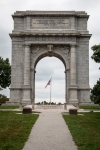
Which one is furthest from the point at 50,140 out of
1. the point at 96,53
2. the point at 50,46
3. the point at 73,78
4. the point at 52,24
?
the point at 52,24

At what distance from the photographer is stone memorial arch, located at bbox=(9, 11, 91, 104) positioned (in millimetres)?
43188

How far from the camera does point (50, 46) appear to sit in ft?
143

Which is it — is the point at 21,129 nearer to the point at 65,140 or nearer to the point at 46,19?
the point at 65,140

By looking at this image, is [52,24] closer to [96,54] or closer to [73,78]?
[73,78]

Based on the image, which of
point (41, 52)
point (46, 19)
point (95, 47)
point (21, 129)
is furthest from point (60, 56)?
point (21, 129)

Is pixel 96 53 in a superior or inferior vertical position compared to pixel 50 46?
inferior

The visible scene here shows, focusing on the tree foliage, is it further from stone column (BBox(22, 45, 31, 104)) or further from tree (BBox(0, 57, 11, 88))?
tree (BBox(0, 57, 11, 88))

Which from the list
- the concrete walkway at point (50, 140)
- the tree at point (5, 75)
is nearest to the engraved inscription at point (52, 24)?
the tree at point (5, 75)

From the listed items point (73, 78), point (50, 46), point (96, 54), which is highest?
point (50, 46)

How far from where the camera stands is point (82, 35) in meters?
44.1

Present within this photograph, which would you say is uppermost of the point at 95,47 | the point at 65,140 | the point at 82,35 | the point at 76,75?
the point at 82,35

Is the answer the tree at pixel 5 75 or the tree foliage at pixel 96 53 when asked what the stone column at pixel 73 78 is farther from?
the tree at pixel 5 75

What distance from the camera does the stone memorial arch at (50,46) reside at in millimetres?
43188

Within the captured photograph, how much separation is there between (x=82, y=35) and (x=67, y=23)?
298 cm
